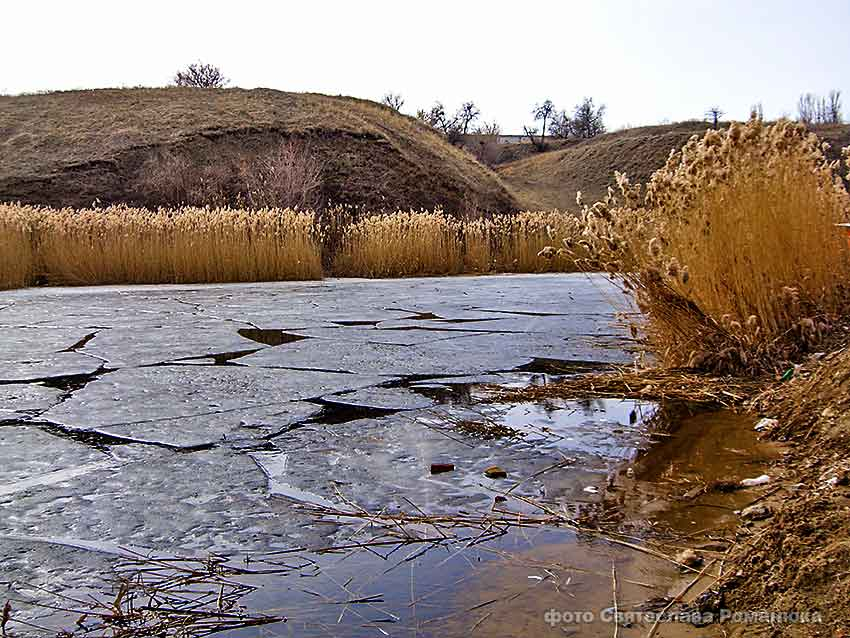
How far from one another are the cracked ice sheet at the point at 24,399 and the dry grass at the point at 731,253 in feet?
7.32

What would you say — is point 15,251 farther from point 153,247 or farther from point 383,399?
point 383,399

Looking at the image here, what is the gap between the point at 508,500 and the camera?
2.00m

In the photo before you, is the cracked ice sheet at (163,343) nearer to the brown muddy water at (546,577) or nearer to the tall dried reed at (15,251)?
the brown muddy water at (546,577)

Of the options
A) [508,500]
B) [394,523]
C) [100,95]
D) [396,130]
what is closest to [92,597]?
[394,523]

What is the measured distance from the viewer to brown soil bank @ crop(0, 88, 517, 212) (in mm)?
25641

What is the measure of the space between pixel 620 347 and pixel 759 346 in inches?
47.8

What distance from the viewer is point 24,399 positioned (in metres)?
3.14

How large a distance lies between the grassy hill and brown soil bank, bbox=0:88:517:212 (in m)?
8.12

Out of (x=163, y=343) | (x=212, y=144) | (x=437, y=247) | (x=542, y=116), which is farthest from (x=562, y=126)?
(x=163, y=343)

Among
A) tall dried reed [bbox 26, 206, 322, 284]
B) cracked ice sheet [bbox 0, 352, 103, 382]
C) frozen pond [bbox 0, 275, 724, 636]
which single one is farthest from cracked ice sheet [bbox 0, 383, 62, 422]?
tall dried reed [bbox 26, 206, 322, 284]

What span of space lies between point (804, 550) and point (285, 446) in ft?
5.09

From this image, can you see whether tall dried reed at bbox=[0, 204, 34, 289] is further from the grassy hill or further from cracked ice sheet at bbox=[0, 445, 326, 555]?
the grassy hill

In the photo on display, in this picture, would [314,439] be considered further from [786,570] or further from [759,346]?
[759,346]

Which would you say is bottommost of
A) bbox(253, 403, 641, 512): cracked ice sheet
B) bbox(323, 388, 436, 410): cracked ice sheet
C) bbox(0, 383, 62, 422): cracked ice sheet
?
bbox(253, 403, 641, 512): cracked ice sheet
